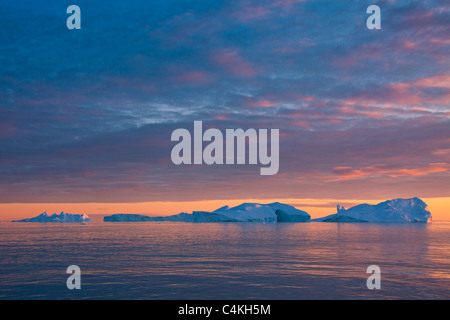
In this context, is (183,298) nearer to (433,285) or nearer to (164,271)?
(164,271)

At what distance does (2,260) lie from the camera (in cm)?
4375

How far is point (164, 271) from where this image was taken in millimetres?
35125
